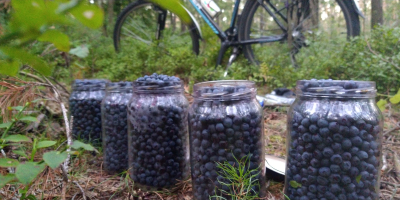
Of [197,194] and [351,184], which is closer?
[351,184]

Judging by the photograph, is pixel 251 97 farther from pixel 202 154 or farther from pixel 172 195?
pixel 172 195

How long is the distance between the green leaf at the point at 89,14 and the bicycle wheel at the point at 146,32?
2994 mm

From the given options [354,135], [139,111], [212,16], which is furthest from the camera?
[212,16]

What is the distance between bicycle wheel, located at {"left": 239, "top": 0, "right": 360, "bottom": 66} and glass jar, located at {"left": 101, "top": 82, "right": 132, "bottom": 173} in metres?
1.97

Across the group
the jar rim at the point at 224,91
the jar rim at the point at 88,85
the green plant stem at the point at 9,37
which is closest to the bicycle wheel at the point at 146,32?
the jar rim at the point at 88,85

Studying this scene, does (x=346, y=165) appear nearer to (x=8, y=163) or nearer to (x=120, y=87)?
(x=8, y=163)

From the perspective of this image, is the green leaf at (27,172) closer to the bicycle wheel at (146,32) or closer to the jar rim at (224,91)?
the jar rim at (224,91)

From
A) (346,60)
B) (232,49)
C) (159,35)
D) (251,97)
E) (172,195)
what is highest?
(159,35)

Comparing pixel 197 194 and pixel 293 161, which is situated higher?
pixel 293 161

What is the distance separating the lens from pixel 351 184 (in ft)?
2.51

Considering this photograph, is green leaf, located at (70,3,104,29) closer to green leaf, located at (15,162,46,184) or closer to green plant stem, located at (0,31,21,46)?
green plant stem, located at (0,31,21,46)

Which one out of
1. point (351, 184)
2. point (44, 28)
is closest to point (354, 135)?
point (351, 184)

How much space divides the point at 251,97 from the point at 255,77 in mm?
1920

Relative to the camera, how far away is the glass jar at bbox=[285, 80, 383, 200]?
29.8 inches
